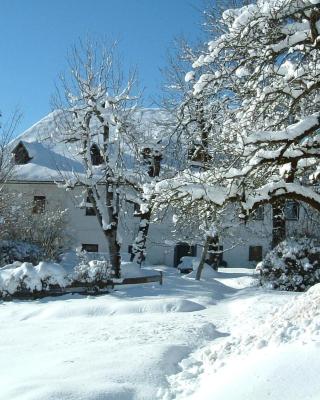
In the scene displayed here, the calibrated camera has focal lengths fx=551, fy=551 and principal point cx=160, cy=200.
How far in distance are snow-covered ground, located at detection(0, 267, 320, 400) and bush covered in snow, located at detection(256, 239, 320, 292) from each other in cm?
398

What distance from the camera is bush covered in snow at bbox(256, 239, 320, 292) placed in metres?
16.3

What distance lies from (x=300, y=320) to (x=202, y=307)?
5.92 metres

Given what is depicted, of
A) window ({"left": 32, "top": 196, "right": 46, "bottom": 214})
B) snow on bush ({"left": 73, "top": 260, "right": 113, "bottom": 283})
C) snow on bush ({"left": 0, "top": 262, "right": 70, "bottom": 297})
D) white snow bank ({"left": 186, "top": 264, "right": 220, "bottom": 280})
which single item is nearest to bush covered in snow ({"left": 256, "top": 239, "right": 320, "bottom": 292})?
snow on bush ({"left": 73, "top": 260, "right": 113, "bottom": 283})

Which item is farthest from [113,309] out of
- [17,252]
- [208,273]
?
[208,273]

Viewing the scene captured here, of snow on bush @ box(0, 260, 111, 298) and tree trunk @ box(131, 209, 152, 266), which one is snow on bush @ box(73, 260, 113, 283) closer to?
snow on bush @ box(0, 260, 111, 298)

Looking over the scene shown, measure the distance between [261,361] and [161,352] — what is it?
1.95 metres

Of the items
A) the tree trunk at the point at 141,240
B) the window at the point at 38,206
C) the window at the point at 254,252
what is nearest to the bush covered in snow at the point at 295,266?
the tree trunk at the point at 141,240

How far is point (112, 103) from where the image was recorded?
21062 mm

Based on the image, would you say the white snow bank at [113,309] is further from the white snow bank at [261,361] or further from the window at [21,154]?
the window at [21,154]

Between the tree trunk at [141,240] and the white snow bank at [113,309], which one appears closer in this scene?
the white snow bank at [113,309]

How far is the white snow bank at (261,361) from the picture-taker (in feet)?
17.9

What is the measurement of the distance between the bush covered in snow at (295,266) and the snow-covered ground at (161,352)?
398cm

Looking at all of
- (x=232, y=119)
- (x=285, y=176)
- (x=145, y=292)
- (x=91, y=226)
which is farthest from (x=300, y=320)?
(x=91, y=226)

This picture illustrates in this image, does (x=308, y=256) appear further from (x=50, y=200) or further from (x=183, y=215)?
(x=50, y=200)
